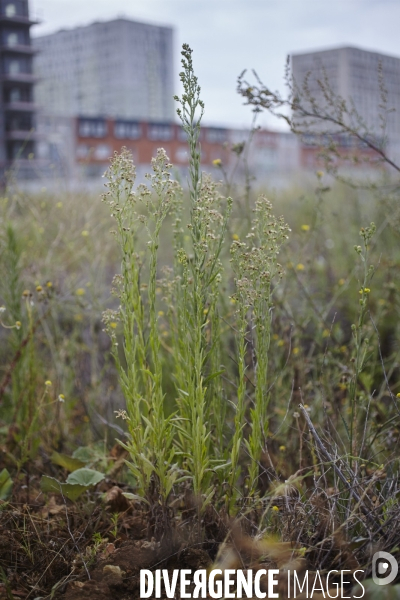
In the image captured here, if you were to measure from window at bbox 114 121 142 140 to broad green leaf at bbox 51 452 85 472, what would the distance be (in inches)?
1542

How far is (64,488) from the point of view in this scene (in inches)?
80.7

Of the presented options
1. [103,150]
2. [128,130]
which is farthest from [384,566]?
[128,130]

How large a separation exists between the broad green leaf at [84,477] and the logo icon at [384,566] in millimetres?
903

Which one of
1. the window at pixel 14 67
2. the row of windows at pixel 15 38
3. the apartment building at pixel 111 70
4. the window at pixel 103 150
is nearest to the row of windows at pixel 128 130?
the window at pixel 103 150

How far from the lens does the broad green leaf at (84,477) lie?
2.06m

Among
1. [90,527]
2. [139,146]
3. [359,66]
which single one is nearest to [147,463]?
[90,527]

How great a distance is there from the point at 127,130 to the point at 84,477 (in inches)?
1579

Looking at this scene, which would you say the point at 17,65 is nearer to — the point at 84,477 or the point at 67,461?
the point at 67,461

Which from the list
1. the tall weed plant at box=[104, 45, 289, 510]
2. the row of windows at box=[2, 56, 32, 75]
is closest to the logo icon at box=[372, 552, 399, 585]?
the tall weed plant at box=[104, 45, 289, 510]

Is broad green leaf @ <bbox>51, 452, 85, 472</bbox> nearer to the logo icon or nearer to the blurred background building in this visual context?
the logo icon

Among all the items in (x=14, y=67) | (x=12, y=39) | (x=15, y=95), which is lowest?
(x=15, y=95)

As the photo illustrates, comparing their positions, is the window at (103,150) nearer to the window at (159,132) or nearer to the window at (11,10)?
the window at (159,132)

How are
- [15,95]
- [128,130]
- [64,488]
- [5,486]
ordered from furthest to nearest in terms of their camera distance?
[128,130] → [15,95] → [5,486] → [64,488]

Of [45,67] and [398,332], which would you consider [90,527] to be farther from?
[45,67]
